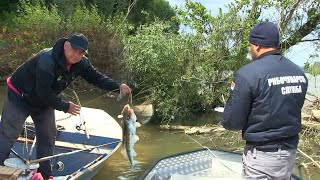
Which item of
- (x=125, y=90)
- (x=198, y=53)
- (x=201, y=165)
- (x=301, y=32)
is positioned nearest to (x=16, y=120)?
(x=125, y=90)

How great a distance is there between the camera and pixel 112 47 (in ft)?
53.2

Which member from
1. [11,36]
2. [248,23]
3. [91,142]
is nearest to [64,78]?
[91,142]

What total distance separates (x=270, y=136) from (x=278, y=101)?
274mm

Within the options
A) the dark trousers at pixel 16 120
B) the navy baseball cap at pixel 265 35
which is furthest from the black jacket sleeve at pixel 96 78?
the navy baseball cap at pixel 265 35

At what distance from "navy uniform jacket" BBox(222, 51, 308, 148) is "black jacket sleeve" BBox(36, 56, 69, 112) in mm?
2130

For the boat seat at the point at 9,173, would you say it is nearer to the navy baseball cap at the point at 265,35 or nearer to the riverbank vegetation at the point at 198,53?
the navy baseball cap at the point at 265,35

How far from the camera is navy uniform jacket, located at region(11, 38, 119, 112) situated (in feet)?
→ 15.0

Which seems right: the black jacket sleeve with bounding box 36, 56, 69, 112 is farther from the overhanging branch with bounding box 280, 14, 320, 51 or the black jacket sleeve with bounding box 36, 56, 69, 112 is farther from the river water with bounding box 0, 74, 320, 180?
the overhanging branch with bounding box 280, 14, 320, 51

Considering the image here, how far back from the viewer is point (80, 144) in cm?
684

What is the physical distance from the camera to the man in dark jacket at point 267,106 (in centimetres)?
316

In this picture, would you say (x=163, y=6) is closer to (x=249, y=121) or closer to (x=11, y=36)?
(x=11, y=36)

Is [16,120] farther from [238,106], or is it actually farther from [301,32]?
[301,32]

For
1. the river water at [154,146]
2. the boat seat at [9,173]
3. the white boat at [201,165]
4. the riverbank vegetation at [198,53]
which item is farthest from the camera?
the riverbank vegetation at [198,53]

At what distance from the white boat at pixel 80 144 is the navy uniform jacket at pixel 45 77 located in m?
1.43
